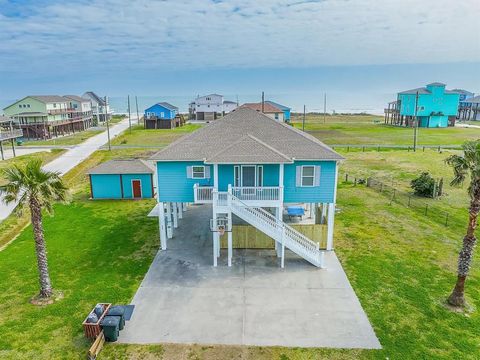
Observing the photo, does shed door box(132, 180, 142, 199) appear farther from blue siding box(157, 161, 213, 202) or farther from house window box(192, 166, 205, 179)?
house window box(192, 166, 205, 179)

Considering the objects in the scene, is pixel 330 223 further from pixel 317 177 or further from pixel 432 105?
pixel 432 105

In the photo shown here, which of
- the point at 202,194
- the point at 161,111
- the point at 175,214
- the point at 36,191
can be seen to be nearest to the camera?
the point at 36,191

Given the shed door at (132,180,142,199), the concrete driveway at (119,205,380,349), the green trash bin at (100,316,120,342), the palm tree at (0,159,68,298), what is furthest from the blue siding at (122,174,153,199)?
the green trash bin at (100,316,120,342)

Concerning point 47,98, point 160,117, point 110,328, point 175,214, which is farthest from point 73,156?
point 110,328

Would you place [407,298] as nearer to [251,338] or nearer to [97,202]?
[251,338]

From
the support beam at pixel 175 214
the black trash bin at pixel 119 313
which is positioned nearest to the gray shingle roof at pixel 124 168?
the support beam at pixel 175 214
